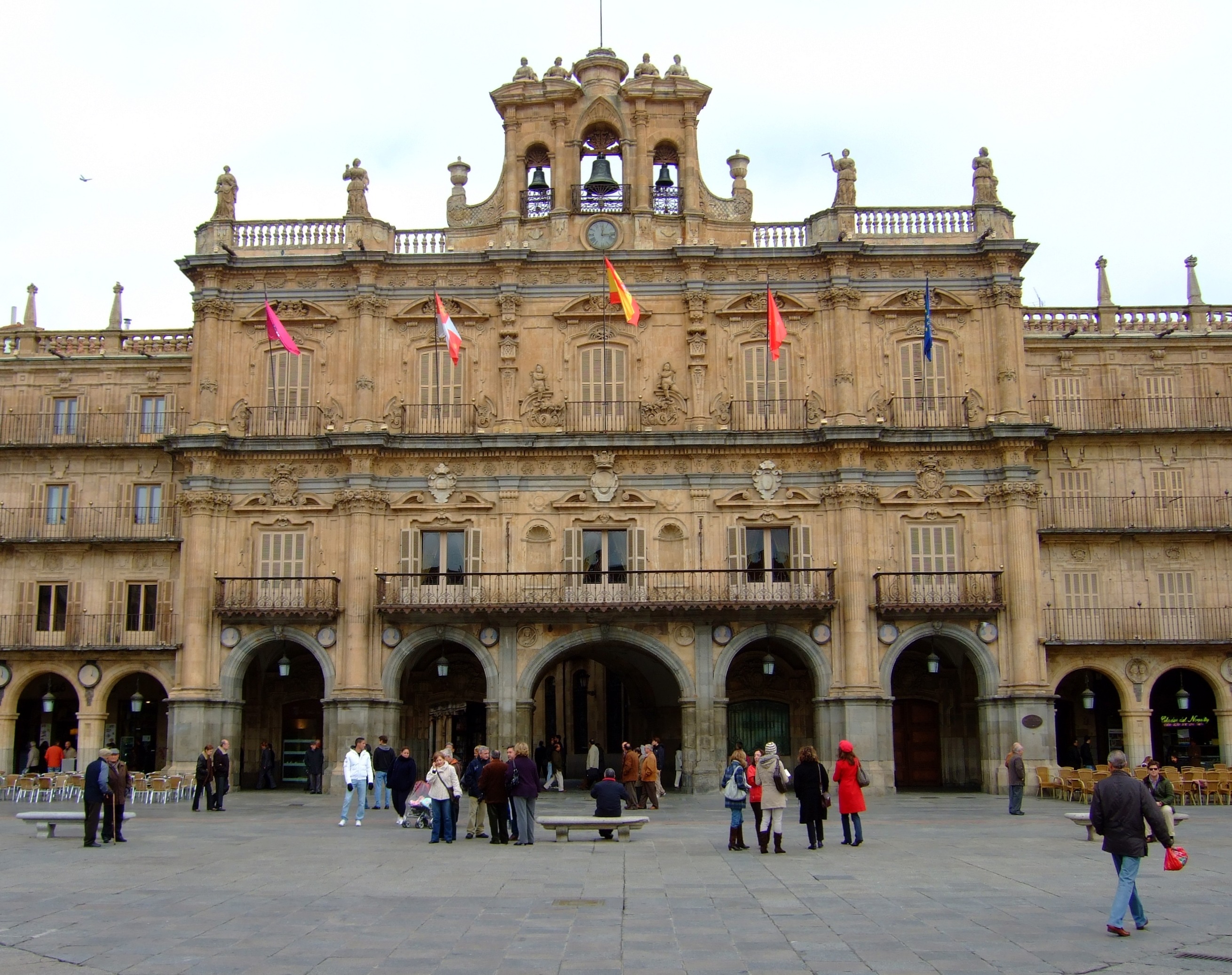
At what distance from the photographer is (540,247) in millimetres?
42094

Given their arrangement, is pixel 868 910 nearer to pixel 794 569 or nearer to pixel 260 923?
pixel 260 923

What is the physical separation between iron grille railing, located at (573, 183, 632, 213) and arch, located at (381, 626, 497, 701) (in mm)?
13503

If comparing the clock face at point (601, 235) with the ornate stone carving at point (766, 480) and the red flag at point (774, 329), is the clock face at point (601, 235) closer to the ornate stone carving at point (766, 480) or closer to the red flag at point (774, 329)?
the red flag at point (774, 329)

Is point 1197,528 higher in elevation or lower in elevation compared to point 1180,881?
A: higher

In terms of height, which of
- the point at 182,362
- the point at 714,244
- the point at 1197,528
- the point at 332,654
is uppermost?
the point at 714,244

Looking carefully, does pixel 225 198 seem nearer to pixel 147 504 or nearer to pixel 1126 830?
pixel 147 504

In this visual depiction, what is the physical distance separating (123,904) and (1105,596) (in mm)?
33329

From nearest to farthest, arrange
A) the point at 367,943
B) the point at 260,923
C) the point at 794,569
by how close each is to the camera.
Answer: the point at 367,943
the point at 260,923
the point at 794,569

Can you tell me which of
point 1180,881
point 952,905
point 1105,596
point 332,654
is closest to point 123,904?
point 952,905

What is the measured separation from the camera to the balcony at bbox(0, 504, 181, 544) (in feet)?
141

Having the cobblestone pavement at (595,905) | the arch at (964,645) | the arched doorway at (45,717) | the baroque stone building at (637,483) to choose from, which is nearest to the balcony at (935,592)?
the baroque stone building at (637,483)

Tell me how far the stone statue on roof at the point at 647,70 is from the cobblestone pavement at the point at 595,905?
26.2 metres

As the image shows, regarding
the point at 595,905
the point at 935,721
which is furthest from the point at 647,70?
the point at 595,905

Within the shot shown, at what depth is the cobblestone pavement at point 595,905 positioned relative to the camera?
1255cm
